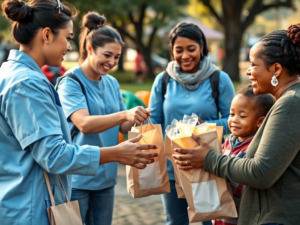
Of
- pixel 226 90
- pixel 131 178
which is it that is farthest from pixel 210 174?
pixel 226 90

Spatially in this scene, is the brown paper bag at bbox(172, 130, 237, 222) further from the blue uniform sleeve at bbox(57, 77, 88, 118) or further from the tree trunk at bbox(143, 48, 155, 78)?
the tree trunk at bbox(143, 48, 155, 78)

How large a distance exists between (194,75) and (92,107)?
885 mm

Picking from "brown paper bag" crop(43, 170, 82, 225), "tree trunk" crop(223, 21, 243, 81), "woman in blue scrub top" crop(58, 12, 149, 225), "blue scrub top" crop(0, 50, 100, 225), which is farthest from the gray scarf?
"tree trunk" crop(223, 21, 243, 81)

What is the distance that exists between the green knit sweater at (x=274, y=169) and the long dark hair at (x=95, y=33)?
1.53m

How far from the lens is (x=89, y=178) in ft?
11.1

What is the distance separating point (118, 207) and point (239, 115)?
3.10 meters

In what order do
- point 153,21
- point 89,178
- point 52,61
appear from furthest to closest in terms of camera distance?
point 153,21, point 89,178, point 52,61

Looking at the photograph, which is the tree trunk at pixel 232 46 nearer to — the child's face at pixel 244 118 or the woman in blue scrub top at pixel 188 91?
the woman in blue scrub top at pixel 188 91

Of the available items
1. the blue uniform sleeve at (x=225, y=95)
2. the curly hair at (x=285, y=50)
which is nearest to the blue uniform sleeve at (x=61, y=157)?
the curly hair at (x=285, y=50)

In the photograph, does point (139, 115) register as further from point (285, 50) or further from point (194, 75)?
point (285, 50)

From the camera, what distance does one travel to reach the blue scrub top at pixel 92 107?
3.28 meters

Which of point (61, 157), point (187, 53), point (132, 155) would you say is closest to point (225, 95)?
point (187, 53)

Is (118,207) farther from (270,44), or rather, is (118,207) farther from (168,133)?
(270,44)

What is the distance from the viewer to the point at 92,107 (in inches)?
133
